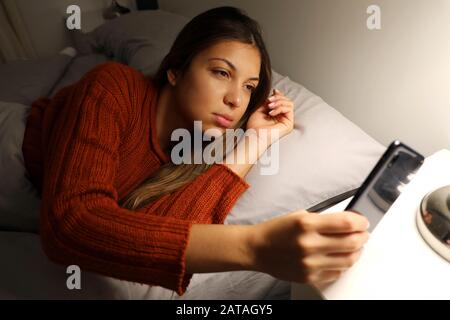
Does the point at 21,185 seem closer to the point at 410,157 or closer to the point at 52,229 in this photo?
the point at 52,229

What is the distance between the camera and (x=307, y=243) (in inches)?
14.2

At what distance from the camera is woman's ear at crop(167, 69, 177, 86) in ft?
2.63

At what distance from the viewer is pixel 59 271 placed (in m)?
0.62

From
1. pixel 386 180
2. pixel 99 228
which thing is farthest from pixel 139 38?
pixel 386 180

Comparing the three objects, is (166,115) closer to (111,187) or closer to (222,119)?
(222,119)

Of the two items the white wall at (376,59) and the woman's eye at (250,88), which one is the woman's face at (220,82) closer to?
the woman's eye at (250,88)

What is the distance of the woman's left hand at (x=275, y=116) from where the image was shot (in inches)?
29.9

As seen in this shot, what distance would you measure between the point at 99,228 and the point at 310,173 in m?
0.44

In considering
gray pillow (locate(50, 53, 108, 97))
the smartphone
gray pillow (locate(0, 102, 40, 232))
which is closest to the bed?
gray pillow (locate(0, 102, 40, 232))

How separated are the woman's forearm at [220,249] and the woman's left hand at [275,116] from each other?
1.29 ft

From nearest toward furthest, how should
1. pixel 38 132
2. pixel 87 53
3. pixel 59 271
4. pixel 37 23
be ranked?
1. pixel 59 271
2. pixel 38 132
3. pixel 87 53
4. pixel 37 23

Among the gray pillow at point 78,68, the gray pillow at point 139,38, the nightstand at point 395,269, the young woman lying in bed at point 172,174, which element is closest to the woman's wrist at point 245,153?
the young woman lying in bed at point 172,174
